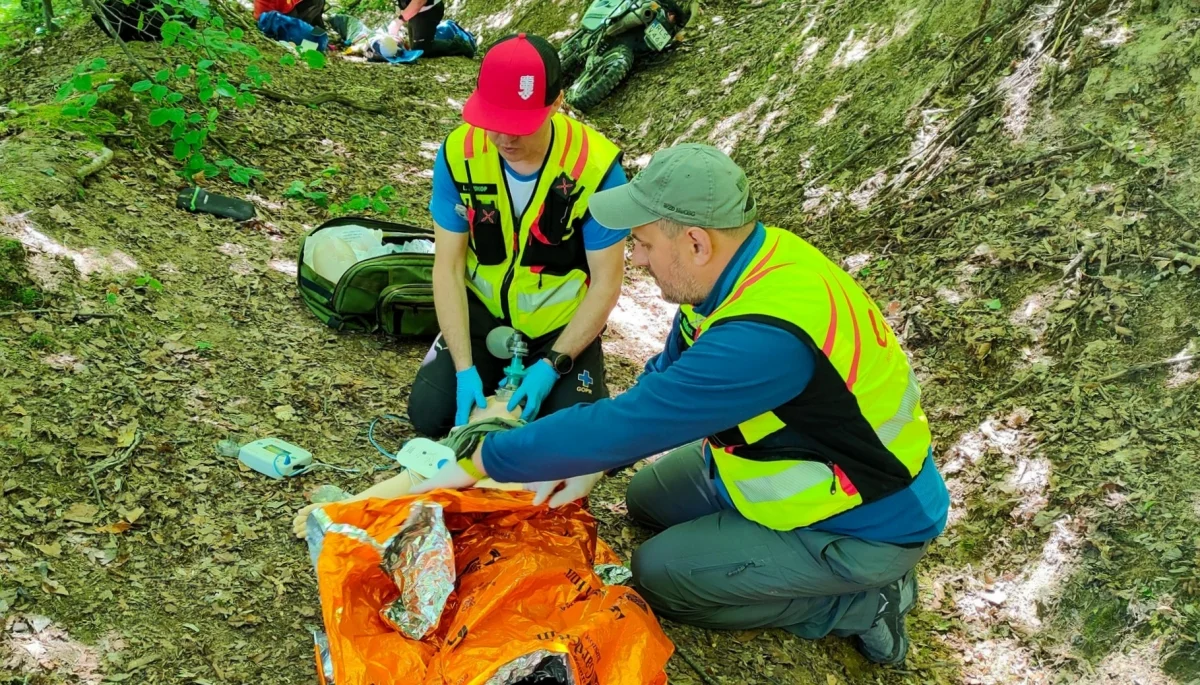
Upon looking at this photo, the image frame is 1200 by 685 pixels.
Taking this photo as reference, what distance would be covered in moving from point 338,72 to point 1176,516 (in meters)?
6.39

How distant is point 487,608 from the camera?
1.93 meters

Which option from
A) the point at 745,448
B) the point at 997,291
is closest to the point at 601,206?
the point at 745,448

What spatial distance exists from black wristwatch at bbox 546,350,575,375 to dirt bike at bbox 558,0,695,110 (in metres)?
5.05

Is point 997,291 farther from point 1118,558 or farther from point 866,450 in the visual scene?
point 866,450

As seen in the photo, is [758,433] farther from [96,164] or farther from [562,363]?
[96,164]

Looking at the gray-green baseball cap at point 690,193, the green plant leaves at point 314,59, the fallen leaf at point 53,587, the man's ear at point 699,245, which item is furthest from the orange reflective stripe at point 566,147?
the green plant leaves at point 314,59

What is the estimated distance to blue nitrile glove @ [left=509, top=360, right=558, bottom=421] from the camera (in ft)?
9.21

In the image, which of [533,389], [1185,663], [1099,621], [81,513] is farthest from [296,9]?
[1185,663]

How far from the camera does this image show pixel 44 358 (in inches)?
108

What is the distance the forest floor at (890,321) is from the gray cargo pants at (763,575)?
104 mm

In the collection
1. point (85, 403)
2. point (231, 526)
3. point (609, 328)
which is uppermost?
point (85, 403)

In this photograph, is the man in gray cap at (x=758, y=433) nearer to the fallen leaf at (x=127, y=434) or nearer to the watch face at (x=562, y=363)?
the watch face at (x=562, y=363)

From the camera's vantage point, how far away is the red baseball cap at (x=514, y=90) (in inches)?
98.0

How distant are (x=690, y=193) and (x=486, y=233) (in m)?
1.14
